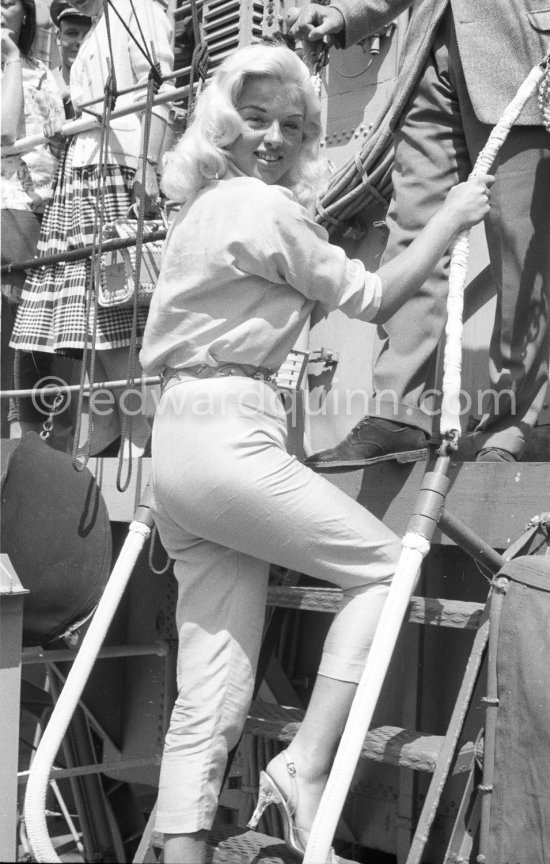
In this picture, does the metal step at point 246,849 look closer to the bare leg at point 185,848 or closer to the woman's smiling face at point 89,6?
the bare leg at point 185,848

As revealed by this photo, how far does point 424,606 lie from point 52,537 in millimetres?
1449

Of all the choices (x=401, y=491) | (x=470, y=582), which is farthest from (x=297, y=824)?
(x=470, y=582)

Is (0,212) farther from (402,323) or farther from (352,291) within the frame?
(352,291)

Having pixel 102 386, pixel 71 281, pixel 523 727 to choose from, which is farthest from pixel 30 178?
pixel 523 727

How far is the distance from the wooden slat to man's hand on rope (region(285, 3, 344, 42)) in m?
1.31

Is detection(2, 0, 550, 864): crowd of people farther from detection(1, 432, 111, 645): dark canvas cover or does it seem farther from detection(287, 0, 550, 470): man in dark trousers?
detection(1, 432, 111, 645): dark canvas cover

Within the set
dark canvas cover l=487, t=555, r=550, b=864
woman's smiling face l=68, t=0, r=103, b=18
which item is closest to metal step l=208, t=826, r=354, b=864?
dark canvas cover l=487, t=555, r=550, b=864

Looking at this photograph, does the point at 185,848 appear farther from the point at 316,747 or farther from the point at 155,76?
the point at 155,76

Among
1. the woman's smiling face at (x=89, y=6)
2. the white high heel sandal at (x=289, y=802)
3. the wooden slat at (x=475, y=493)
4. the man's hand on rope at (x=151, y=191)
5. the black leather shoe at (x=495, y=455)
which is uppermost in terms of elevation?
the woman's smiling face at (x=89, y=6)

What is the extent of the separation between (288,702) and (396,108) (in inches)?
74.8

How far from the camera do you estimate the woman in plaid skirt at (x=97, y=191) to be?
451cm

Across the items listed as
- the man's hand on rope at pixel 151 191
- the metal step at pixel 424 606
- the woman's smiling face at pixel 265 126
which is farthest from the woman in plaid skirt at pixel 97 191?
the woman's smiling face at pixel 265 126

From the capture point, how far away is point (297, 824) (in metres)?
2.22

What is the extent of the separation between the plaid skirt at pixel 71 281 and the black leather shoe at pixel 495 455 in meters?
1.99
